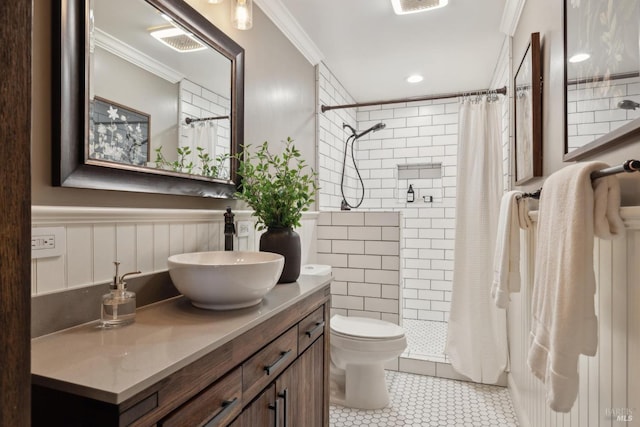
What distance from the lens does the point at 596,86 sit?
990 millimetres

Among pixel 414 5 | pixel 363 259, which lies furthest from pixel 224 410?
pixel 414 5

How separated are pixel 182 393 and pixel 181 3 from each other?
1.40m

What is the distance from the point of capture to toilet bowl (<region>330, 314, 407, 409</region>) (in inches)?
84.2

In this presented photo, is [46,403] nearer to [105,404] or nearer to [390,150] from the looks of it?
[105,404]

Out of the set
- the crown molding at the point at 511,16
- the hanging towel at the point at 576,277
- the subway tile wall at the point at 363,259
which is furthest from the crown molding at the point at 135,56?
the crown molding at the point at 511,16

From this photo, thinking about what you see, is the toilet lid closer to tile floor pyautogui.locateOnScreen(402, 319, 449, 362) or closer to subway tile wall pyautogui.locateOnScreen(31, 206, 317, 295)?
tile floor pyautogui.locateOnScreen(402, 319, 449, 362)

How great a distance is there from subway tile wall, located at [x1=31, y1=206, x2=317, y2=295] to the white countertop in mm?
148

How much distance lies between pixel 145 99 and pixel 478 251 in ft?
7.16

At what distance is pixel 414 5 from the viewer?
2057mm

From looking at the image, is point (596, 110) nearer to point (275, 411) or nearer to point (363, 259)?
point (275, 411)

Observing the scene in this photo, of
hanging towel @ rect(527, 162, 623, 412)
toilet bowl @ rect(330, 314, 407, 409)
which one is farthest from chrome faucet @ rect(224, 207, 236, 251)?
hanging towel @ rect(527, 162, 623, 412)

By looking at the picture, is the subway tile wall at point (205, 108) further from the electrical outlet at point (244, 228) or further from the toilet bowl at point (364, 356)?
the toilet bowl at point (364, 356)

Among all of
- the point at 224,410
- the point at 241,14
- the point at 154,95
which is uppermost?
the point at 241,14

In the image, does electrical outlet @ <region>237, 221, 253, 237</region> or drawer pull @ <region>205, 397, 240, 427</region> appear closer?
drawer pull @ <region>205, 397, 240, 427</region>
